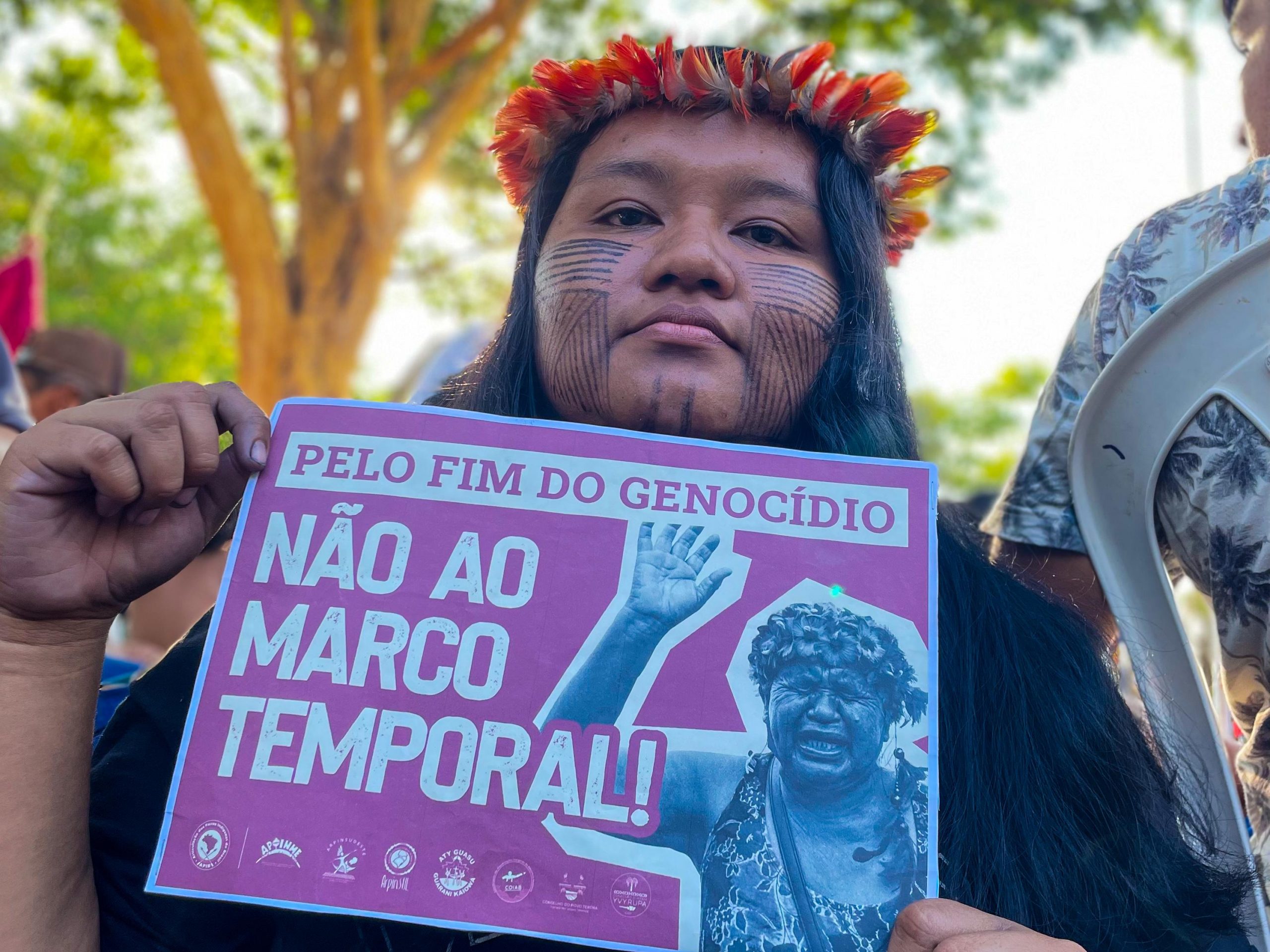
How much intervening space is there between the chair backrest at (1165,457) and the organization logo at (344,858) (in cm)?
107

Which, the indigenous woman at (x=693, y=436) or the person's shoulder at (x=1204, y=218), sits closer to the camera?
the indigenous woman at (x=693, y=436)

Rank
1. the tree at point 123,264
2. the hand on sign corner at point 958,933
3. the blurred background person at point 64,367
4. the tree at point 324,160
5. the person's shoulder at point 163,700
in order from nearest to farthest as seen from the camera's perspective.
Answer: the hand on sign corner at point 958,933, the person's shoulder at point 163,700, the blurred background person at point 64,367, the tree at point 324,160, the tree at point 123,264

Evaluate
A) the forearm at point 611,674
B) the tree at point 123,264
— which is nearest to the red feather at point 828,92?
the forearm at point 611,674

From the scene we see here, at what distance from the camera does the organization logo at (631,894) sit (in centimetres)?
119

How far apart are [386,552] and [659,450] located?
1.18 ft

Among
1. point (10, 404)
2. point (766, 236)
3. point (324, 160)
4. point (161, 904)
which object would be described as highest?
point (324, 160)

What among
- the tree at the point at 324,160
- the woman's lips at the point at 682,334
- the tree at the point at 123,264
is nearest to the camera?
the woman's lips at the point at 682,334

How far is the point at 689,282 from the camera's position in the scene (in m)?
1.57

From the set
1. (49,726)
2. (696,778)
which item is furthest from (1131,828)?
A: (49,726)

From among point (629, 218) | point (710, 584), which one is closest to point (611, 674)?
point (710, 584)

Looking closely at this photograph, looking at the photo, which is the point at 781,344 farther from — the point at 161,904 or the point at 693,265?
the point at 161,904

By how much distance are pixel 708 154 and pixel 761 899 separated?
1057 mm

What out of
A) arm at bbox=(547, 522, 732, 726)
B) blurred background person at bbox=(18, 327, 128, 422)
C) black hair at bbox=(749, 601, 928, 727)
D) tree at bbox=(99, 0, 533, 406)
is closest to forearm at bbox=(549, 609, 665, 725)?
arm at bbox=(547, 522, 732, 726)

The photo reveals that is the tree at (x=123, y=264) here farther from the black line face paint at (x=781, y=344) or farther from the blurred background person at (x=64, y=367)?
the black line face paint at (x=781, y=344)
